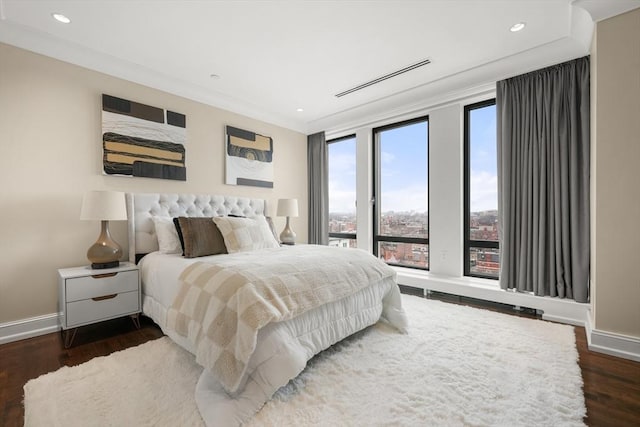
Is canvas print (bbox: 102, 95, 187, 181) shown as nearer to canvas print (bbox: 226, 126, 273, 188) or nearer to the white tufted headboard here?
the white tufted headboard

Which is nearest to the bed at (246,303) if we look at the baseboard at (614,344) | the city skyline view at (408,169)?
the baseboard at (614,344)

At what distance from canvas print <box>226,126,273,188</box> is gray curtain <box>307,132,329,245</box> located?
886mm

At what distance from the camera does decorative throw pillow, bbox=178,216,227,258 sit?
2.66m

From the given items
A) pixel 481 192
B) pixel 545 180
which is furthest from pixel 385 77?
pixel 545 180

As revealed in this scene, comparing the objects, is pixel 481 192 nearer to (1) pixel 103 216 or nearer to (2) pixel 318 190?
(2) pixel 318 190

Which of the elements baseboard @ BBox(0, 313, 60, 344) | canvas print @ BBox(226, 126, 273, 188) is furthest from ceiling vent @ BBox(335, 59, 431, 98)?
baseboard @ BBox(0, 313, 60, 344)

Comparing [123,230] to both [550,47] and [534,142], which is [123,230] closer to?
[534,142]

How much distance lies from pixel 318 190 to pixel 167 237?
272cm

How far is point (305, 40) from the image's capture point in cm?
263

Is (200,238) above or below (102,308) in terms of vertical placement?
above

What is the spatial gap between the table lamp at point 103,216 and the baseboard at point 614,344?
13.4 feet

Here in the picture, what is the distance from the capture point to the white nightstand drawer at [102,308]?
2271 mm

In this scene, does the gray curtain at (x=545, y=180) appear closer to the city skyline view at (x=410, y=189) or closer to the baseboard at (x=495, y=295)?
the baseboard at (x=495, y=295)

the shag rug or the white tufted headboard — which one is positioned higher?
the white tufted headboard
